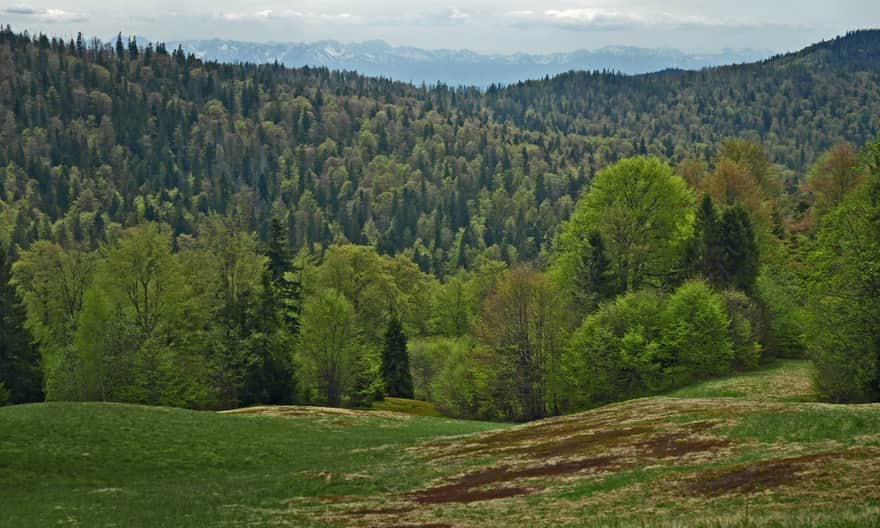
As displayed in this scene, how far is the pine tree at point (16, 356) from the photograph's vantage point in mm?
68000

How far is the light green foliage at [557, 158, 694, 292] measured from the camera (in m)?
75.5

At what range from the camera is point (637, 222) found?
76.5 metres

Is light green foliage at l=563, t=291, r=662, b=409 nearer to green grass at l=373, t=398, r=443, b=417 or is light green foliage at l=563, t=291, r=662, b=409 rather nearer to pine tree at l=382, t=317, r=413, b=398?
green grass at l=373, t=398, r=443, b=417

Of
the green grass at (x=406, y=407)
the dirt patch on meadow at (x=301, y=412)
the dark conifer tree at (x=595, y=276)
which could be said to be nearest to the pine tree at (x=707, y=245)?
the dark conifer tree at (x=595, y=276)

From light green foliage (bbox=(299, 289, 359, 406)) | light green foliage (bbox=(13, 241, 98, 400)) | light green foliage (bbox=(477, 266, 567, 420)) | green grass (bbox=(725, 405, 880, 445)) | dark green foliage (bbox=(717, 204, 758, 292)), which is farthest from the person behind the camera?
light green foliage (bbox=(13, 241, 98, 400))

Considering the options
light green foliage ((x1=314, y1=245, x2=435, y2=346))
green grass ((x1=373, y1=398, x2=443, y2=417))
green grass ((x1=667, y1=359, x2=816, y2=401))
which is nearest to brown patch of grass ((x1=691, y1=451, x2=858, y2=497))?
green grass ((x1=667, y1=359, x2=816, y2=401))

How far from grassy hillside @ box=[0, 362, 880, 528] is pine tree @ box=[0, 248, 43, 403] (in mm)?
22488

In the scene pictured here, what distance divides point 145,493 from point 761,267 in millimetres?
71450

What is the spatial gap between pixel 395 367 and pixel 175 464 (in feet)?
166

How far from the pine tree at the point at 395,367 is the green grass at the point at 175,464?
32995mm

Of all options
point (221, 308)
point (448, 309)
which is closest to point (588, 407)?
point (221, 308)

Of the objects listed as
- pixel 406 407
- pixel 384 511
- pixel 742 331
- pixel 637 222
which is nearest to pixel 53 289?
pixel 406 407

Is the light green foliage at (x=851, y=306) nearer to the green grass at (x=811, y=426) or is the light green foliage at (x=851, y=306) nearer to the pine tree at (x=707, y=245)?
the green grass at (x=811, y=426)

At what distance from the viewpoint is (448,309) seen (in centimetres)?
12506
